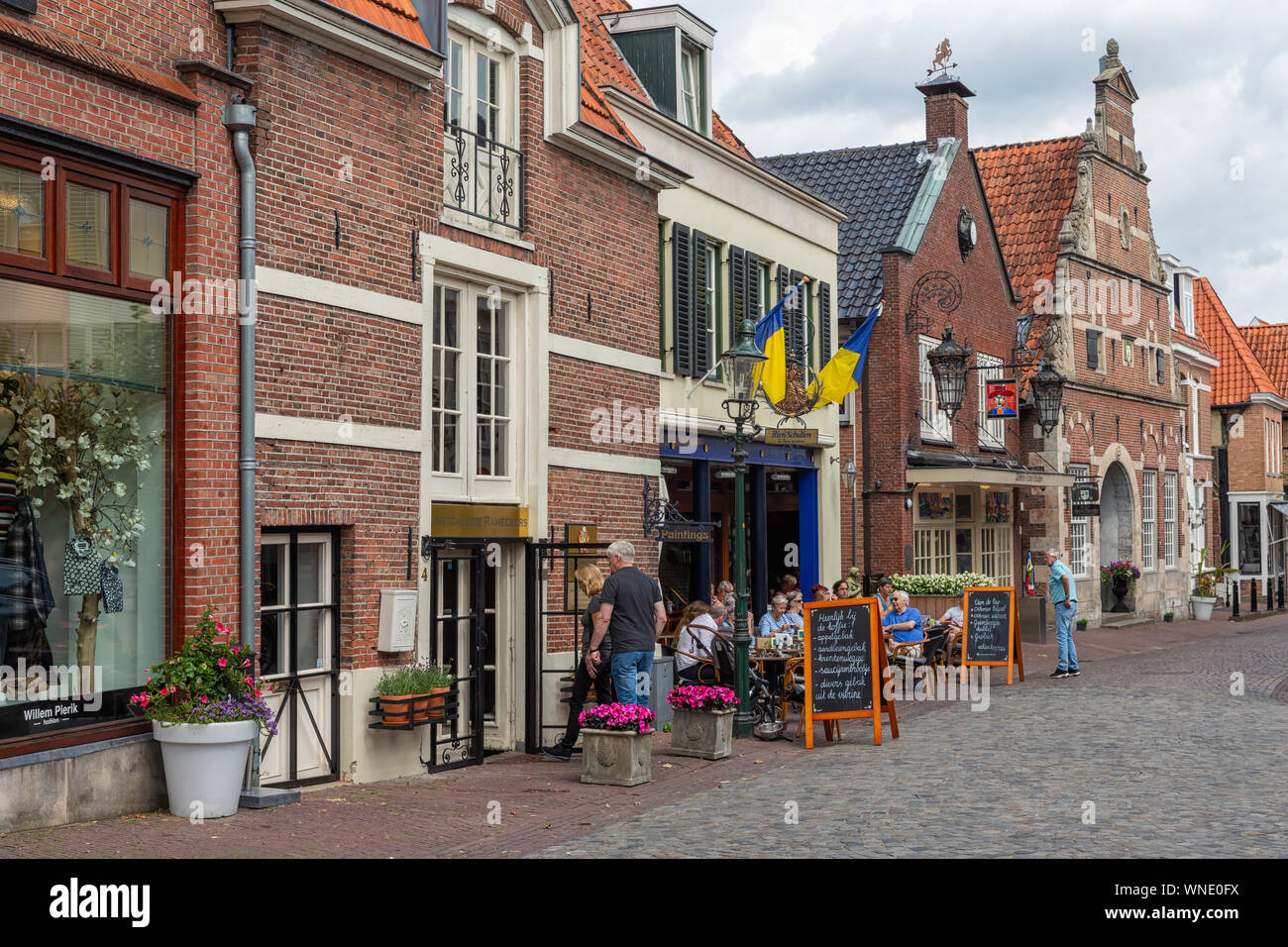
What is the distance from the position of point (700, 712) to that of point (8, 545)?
608 cm

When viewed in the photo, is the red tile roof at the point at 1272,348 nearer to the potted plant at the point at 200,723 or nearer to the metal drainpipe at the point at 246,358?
the metal drainpipe at the point at 246,358

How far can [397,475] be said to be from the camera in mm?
11578

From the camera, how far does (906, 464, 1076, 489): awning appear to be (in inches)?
962

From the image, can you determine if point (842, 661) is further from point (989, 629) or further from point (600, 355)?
point (989, 629)

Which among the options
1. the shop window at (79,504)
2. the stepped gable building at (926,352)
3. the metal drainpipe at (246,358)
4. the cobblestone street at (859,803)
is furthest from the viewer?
the stepped gable building at (926,352)

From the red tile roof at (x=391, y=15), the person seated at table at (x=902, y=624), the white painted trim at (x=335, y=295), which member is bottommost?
the person seated at table at (x=902, y=624)

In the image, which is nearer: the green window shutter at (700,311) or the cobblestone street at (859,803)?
the cobblestone street at (859,803)

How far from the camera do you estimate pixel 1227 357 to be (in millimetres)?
47156

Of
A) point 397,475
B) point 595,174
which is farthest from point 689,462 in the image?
point 397,475

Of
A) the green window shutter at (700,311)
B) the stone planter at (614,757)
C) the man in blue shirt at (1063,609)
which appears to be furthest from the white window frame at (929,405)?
the stone planter at (614,757)

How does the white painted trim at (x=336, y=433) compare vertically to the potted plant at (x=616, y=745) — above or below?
above

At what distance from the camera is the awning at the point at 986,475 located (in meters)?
24.4

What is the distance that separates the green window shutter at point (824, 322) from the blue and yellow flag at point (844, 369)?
4.49 ft

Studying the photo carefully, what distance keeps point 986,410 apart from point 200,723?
21.7m
